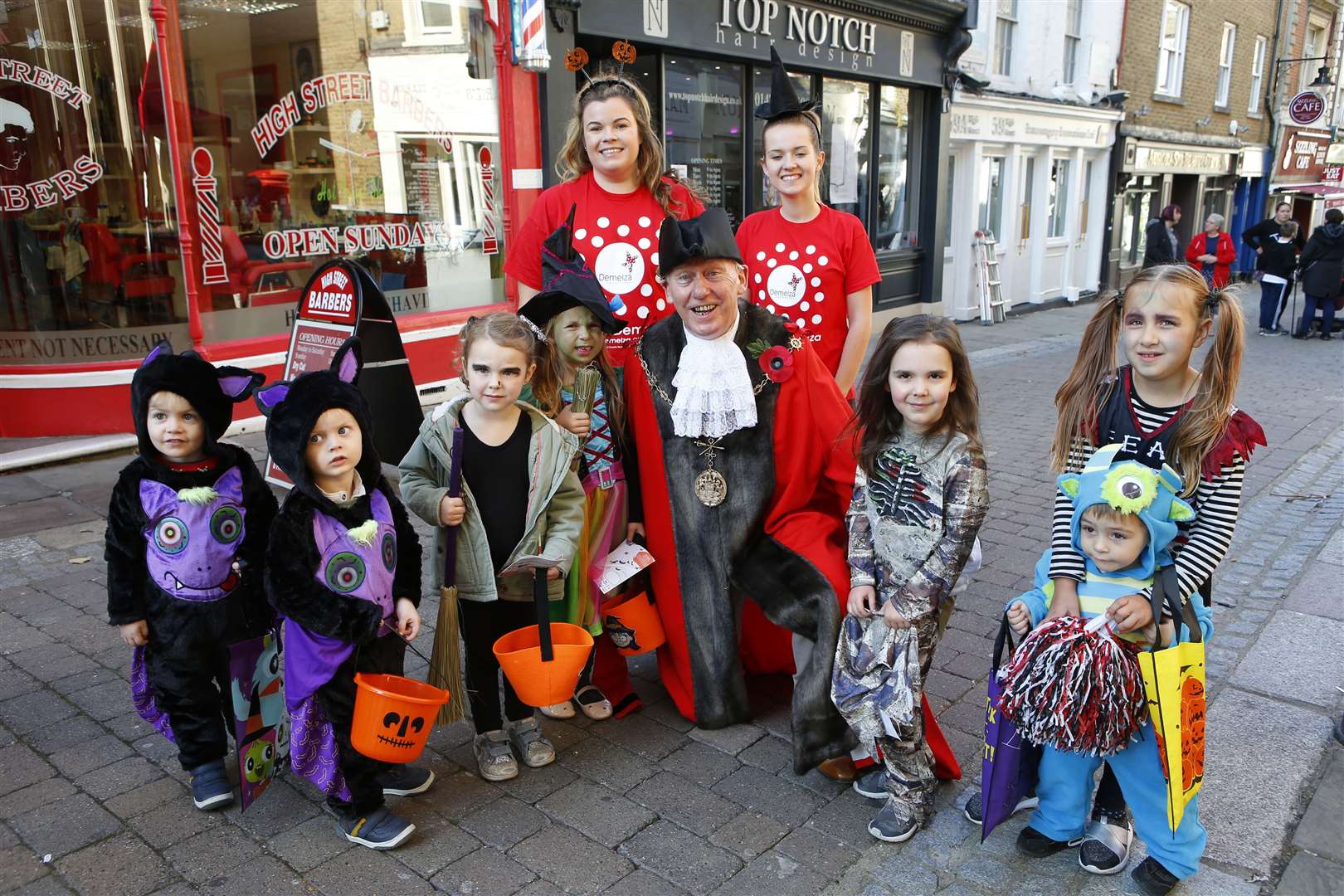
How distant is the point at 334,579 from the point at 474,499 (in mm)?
488

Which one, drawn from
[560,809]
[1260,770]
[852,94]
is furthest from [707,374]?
[852,94]

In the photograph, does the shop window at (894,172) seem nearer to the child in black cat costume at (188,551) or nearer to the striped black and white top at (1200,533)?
the striped black and white top at (1200,533)

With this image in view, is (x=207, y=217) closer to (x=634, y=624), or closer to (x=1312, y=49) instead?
(x=634, y=624)

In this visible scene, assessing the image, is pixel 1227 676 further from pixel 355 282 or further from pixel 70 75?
pixel 70 75

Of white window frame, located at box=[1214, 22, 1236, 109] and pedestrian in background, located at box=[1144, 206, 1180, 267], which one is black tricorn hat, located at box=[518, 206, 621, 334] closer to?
pedestrian in background, located at box=[1144, 206, 1180, 267]

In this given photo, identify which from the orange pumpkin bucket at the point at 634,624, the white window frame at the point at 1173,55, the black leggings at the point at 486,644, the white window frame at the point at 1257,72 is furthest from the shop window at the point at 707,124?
the white window frame at the point at 1257,72

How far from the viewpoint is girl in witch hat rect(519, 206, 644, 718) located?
10.1ft

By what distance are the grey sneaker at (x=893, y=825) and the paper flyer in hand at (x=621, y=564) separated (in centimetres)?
109

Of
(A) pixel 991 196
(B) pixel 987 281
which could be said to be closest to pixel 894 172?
(B) pixel 987 281

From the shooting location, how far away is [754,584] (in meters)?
3.12

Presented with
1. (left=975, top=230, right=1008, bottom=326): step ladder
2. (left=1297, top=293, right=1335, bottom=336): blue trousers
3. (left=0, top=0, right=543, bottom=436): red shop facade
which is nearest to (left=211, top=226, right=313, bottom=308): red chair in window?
(left=0, top=0, right=543, bottom=436): red shop facade

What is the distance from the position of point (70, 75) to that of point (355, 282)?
3.52 metres

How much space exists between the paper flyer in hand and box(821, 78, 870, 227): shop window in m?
9.07

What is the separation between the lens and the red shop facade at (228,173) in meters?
6.41
